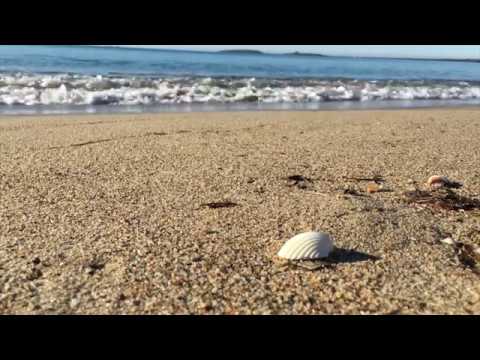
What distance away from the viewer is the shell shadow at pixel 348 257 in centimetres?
215

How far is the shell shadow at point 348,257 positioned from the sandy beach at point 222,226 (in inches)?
0.4

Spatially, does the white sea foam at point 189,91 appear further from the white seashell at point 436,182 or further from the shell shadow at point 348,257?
the shell shadow at point 348,257

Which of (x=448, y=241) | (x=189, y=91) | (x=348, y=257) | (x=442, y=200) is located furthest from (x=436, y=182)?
(x=189, y=91)

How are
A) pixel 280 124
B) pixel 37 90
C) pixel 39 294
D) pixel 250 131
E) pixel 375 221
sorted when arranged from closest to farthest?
pixel 39 294 → pixel 375 221 → pixel 250 131 → pixel 280 124 → pixel 37 90

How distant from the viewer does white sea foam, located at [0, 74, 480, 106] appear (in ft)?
30.8

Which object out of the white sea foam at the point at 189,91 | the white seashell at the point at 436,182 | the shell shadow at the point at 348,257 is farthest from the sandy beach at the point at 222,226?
the white sea foam at the point at 189,91

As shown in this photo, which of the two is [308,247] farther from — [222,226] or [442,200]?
[442,200]

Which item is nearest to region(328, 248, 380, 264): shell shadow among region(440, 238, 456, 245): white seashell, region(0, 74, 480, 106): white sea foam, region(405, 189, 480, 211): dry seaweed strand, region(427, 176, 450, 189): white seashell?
region(440, 238, 456, 245): white seashell

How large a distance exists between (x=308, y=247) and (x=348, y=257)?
0.70ft

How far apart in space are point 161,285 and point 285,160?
252 cm

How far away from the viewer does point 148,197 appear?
3.04 m
